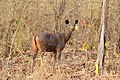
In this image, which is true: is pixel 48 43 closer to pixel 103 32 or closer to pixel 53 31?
pixel 103 32

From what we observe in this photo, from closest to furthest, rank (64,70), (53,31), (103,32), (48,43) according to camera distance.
→ 1. (103,32)
2. (64,70)
3. (48,43)
4. (53,31)

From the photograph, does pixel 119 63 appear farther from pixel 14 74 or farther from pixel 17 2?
pixel 17 2

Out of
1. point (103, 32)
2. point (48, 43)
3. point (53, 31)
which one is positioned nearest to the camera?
point (103, 32)

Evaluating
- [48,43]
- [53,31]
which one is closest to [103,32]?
[48,43]

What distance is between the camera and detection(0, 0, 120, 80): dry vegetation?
9.11m

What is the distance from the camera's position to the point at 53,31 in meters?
13.7

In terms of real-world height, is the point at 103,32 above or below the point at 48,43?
above

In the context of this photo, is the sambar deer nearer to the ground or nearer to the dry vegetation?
the dry vegetation

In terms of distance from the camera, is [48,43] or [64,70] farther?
[48,43]

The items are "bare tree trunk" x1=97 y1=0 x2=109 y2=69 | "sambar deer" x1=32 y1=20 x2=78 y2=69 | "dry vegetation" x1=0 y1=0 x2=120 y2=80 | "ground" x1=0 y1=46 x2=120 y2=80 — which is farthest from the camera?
"sambar deer" x1=32 y1=20 x2=78 y2=69

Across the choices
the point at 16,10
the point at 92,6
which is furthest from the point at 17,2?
the point at 92,6

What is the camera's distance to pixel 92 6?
13586 millimetres

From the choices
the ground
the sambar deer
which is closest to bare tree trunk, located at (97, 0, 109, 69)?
the ground

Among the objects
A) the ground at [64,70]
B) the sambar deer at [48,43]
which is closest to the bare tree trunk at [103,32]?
the ground at [64,70]
